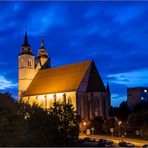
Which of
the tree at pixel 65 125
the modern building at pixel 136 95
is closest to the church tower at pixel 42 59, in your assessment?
the modern building at pixel 136 95

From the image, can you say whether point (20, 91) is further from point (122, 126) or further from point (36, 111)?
point (36, 111)

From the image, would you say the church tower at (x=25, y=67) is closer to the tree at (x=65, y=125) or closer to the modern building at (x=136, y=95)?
the modern building at (x=136, y=95)

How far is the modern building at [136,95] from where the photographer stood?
151 meters

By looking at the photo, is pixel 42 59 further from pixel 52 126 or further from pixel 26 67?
pixel 52 126

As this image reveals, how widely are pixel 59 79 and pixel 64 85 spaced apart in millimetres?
4970

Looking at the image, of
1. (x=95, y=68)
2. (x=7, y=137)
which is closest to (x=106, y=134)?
(x=95, y=68)

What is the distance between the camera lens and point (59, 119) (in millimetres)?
52719

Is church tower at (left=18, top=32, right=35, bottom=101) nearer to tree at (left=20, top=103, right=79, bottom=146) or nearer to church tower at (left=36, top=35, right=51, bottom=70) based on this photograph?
church tower at (left=36, top=35, right=51, bottom=70)

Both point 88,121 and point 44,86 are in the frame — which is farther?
point 44,86

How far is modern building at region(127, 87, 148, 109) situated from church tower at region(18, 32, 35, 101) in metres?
41.9

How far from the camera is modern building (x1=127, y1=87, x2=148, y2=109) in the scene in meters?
151

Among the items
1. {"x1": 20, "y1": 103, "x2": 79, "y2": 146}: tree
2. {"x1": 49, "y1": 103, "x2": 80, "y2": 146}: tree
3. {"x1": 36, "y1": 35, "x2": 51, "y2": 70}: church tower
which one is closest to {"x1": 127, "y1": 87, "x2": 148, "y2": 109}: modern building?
{"x1": 36, "y1": 35, "x2": 51, "y2": 70}: church tower

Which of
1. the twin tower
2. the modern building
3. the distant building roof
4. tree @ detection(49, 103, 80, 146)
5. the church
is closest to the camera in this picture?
tree @ detection(49, 103, 80, 146)

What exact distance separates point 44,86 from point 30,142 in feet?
256
